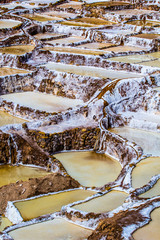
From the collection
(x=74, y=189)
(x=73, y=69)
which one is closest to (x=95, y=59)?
(x=73, y=69)

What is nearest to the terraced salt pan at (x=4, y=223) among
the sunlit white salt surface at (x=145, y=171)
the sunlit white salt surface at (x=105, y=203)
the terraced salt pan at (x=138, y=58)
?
the sunlit white salt surface at (x=105, y=203)

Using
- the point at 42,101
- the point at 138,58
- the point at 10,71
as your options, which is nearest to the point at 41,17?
the point at 10,71

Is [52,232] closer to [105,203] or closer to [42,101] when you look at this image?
[105,203]

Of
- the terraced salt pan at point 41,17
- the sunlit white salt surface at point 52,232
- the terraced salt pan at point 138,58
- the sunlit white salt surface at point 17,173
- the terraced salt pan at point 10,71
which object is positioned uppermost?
the terraced salt pan at point 41,17

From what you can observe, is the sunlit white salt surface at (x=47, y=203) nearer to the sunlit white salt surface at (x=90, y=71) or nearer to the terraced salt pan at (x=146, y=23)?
the sunlit white salt surface at (x=90, y=71)

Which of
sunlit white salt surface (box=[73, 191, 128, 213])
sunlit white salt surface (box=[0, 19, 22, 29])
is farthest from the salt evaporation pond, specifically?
sunlit white salt surface (box=[0, 19, 22, 29])

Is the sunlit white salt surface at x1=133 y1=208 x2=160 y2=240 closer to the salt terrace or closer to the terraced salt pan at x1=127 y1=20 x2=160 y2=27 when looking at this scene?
the salt terrace

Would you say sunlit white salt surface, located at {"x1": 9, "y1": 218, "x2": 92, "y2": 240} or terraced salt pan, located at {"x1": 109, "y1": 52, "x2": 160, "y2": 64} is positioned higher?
terraced salt pan, located at {"x1": 109, "y1": 52, "x2": 160, "y2": 64}
